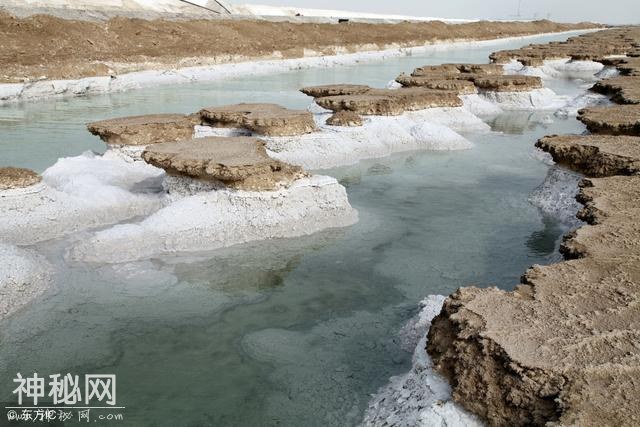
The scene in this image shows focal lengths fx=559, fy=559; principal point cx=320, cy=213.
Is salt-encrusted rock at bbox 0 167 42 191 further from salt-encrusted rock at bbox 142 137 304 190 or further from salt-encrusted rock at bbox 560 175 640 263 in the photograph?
salt-encrusted rock at bbox 560 175 640 263

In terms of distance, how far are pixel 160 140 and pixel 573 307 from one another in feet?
23.0

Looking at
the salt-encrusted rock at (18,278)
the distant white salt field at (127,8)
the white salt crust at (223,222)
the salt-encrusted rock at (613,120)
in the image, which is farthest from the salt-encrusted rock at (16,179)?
the distant white salt field at (127,8)

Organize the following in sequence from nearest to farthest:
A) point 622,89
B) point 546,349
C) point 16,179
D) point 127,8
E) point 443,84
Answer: point 546,349
point 16,179
point 622,89
point 443,84
point 127,8

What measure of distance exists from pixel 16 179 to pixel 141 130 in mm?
2352

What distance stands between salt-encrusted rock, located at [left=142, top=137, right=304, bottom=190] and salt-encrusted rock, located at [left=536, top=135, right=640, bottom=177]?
335 cm

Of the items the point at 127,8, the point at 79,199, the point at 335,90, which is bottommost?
the point at 79,199

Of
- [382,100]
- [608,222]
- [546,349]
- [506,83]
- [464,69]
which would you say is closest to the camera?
[546,349]

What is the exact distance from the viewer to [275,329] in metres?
4.67

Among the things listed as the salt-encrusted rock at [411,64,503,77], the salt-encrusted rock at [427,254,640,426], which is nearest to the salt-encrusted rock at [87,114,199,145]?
the salt-encrusted rock at [427,254,640,426]

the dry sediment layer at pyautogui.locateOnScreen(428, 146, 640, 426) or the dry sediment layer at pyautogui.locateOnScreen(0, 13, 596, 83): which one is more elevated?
the dry sediment layer at pyautogui.locateOnScreen(0, 13, 596, 83)

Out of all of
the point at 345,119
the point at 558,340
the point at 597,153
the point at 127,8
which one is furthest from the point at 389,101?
the point at 127,8

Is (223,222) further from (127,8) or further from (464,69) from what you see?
(127,8)

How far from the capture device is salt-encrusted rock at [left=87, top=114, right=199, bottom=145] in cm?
861

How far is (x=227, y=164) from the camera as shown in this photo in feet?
21.3
